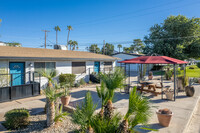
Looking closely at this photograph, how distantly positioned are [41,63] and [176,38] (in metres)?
23.0

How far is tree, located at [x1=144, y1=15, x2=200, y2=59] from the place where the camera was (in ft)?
77.3

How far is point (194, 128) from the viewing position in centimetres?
487

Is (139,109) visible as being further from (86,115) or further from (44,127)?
(44,127)

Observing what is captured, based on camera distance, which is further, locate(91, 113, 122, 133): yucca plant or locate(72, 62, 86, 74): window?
locate(72, 62, 86, 74): window

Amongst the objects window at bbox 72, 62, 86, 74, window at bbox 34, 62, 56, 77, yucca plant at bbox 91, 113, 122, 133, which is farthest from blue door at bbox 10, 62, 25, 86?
yucca plant at bbox 91, 113, 122, 133

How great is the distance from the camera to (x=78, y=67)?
13.4 metres

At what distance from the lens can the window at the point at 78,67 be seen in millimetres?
13008

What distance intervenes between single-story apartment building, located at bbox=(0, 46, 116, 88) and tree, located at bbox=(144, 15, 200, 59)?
13.4 meters

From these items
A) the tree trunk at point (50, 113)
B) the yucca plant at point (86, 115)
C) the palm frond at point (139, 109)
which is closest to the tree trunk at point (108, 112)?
the yucca plant at point (86, 115)

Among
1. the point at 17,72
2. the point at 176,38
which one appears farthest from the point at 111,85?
the point at 176,38

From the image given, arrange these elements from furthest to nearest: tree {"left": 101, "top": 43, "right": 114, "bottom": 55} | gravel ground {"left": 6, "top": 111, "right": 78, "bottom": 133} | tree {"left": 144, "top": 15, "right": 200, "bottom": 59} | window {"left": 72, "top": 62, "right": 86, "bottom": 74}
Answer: tree {"left": 101, "top": 43, "right": 114, "bottom": 55} → tree {"left": 144, "top": 15, "right": 200, "bottom": 59} → window {"left": 72, "top": 62, "right": 86, "bottom": 74} → gravel ground {"left": 6, "top": 111, "right": 78, "bottom": 133}

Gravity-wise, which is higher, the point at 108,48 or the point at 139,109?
the point at 108,48

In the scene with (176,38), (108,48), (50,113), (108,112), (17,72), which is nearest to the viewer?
(108,112)

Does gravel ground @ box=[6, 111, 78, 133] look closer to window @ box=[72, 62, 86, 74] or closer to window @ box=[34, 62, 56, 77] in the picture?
window @ box=[34, 62, 56, 77]
